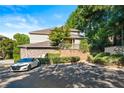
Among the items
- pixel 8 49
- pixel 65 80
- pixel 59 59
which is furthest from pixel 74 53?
pixel 65 80

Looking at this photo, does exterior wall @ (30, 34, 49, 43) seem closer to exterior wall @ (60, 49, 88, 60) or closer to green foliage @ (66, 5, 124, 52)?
exterior wall @ (60, 49, 88, 60)

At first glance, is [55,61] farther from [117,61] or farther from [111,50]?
[117,61]

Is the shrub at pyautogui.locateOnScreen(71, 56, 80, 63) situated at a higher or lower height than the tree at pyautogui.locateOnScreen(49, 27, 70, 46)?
lower

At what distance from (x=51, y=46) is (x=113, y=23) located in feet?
42.2

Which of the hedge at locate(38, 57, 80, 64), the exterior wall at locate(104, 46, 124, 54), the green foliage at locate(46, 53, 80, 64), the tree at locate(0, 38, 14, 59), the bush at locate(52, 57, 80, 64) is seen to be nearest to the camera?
the exterior wall at locate(104, 46, 124, 54)

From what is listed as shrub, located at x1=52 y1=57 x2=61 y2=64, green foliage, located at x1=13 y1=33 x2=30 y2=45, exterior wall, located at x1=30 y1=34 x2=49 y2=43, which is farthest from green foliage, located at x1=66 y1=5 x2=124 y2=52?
green foliage, located at x1=13 y1=33 x2=30 y2=45

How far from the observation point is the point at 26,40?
35250mm

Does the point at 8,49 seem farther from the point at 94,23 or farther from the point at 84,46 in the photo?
the point at 94,23

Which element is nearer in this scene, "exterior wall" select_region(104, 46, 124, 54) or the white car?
the white car

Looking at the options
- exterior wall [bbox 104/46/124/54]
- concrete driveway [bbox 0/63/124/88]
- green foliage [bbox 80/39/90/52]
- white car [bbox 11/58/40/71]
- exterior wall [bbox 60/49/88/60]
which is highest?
green foliage [bbox 80/39/90/52]

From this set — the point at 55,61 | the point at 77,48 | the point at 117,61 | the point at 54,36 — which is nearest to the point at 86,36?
the point at 77,48

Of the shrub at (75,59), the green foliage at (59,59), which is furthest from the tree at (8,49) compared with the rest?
the shrub at (75,59)
